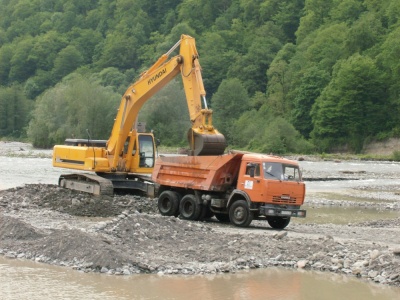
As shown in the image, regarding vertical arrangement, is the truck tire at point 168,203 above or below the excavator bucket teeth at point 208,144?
below

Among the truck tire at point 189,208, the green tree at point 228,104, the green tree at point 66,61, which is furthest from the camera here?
the green tree at point 66,61

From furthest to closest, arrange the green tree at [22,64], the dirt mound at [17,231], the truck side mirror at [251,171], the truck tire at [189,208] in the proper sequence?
the green tree at [22,64] < the truck tire at [189,208] < the truck side mirror at [251,171] < the dirt mound at [17,231]

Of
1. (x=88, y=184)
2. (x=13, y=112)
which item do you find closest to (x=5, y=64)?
(x=13, y=112)

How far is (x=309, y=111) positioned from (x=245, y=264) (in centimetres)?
9401

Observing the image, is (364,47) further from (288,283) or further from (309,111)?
(288,283)

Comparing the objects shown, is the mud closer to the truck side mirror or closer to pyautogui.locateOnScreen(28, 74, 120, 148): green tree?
the truck side mirror

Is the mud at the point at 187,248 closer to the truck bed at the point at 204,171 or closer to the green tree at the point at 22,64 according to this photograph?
the truck bed at the point at 204,171

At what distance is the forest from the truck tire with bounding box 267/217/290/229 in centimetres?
6545

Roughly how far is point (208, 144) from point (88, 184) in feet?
20.3

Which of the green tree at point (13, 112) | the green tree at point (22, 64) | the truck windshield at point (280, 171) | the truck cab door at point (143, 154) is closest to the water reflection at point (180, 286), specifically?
the truck windshield at point (280, 171)

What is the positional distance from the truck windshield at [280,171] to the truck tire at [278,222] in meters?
1.38

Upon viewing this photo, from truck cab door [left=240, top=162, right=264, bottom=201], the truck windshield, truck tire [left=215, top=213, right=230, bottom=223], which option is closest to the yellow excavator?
truck tire [left=215, top=213, right=230, bottom=223]

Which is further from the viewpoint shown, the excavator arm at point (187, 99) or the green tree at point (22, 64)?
the green tree at point (22, 64)

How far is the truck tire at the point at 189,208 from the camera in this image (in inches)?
1022
